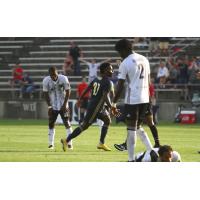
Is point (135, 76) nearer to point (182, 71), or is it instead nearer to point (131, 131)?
point (131, 131)

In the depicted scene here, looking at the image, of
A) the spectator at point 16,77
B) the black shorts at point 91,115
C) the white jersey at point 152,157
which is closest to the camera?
the white jersey at point 152,157

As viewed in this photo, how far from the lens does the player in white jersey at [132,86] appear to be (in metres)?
15.3

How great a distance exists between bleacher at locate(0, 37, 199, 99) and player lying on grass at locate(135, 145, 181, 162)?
26.0 meters

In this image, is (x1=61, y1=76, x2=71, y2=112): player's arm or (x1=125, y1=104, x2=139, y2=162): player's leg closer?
(x1=125, y1=104, x2=139, y2=162): player's leg

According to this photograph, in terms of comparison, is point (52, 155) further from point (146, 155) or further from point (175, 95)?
point (175, 95)

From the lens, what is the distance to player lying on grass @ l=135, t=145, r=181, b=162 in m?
14.3

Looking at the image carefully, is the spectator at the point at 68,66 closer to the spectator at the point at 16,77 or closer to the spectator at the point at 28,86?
the spectator at the point at 28,86

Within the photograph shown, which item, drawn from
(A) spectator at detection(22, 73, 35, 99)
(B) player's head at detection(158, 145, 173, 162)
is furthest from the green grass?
(A) spectator at detection(22, 73, 35, 99)

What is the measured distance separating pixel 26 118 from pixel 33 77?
372cm

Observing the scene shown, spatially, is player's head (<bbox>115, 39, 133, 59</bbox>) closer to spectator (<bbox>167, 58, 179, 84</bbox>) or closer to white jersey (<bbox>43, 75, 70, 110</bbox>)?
white jersey (<bbox>43, 75, 70, 110</bbox>)

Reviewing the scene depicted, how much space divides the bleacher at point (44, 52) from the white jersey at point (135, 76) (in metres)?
25.3

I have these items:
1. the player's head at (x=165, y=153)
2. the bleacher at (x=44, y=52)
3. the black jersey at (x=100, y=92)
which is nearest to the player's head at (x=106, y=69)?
the black jersey at (x=100, y=92)

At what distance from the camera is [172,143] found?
2217 cm

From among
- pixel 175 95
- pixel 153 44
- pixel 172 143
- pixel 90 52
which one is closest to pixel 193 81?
pixel 175 95
